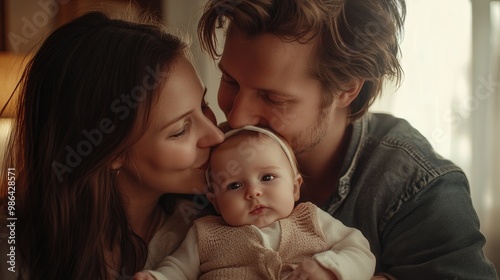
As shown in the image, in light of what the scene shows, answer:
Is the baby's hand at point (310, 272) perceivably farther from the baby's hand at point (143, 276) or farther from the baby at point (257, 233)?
the baby's hand at point (143, 276)

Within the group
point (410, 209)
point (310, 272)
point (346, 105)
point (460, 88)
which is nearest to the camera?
point (310, 272)

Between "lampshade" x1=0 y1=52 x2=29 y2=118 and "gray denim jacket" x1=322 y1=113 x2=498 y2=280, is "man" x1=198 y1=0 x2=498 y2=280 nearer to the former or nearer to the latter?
"gray denim jacket" x1=322 y1=113 x2=498 y2=280

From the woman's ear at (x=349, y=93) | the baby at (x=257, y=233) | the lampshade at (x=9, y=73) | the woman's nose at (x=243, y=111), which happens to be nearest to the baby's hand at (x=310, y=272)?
the baby at (x=257, y=233)

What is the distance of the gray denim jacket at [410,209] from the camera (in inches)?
30.9

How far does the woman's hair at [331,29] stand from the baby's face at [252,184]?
0.18 metres

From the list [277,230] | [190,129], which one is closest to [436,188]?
[277,230]

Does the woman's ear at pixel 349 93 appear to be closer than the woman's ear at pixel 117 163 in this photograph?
No

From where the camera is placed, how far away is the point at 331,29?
0.86 metres

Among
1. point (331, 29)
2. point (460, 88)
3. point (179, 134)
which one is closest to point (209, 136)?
point (179, 134)

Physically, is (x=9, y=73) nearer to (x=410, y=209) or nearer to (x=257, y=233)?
(x=257, y=233)

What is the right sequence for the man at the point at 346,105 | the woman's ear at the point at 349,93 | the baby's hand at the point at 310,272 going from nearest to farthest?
1. the baby's hand at the point at 310,272
2. the man at the point at 346,105
3. the woman's ear at the point at 349,93

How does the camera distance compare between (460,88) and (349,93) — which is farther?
(460,88)

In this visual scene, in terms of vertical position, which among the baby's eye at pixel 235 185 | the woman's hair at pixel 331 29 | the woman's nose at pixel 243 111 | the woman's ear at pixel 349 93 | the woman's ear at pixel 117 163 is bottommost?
the woman's ear at pixel 117 163

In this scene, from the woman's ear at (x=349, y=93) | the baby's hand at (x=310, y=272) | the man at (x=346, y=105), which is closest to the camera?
the baby's hand at (x=310, y=272)
